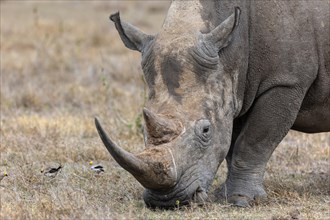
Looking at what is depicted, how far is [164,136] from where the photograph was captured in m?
7.70

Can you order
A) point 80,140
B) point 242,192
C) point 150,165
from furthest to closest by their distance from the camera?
1. point 80,140
2. point 242,192
3. point 150,165

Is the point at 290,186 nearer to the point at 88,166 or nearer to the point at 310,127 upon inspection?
the point at 310,127

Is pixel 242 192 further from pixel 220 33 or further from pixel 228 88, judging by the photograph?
pixel 220 33

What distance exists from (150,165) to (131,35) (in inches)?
59.9

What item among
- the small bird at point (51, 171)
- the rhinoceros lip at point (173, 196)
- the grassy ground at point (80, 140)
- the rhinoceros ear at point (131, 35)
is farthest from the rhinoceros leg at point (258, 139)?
the small bird at point (51, 171)

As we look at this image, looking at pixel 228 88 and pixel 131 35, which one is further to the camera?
pixel 131 35

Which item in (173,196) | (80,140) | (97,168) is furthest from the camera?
(80,140)

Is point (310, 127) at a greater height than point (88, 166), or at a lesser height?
greater

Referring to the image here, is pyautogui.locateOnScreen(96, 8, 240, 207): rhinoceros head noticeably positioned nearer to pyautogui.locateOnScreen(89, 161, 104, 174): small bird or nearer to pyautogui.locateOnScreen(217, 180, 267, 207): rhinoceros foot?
pyautogui.locateOnScreen(217, 180, 267, 207): rhinoceros foot

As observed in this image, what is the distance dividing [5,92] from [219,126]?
6428mm

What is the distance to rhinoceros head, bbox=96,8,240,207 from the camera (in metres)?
7.60

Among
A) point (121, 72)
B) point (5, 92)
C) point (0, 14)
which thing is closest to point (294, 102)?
point (5, 92)

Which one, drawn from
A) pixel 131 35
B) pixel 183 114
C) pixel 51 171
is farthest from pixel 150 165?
pixel 51 171

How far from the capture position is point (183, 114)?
7.88 metres
